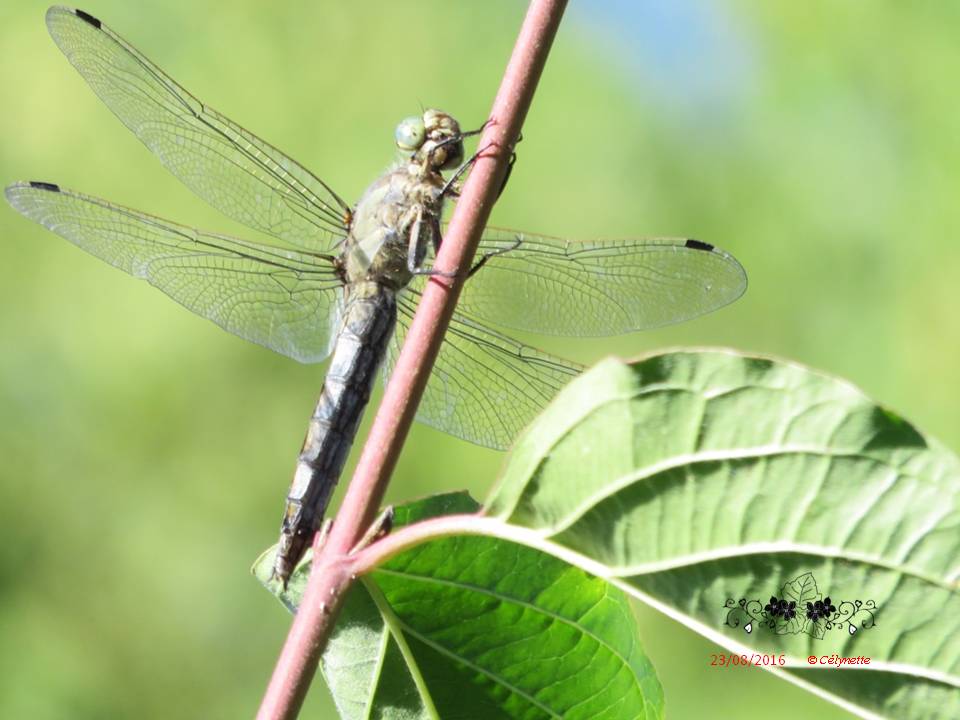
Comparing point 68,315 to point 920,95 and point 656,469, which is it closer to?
point 920,95

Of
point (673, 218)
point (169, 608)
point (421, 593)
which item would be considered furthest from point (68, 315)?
point (421, 593)

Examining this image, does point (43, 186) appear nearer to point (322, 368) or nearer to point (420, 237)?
point (420, 237)

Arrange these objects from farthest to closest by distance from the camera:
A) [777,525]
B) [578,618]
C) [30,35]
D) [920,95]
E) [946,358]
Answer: [30,35] → [920,95] → [946,358] → [578,618] → [777,525]

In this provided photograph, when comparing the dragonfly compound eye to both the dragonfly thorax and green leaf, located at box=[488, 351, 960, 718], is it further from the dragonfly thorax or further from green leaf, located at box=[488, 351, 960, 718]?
green leaf, located at box=[488, 351, 960, 718]

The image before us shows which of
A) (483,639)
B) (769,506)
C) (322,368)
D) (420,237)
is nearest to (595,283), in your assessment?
(420,237)

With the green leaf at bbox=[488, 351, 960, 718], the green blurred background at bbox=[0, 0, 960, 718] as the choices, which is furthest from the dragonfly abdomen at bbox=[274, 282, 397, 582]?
the green blurred background at bbox=[0, 0, 960, 718]

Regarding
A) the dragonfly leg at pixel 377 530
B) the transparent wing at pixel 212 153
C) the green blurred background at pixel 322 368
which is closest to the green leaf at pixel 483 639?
the dragonfly leg at pixel 377 530
